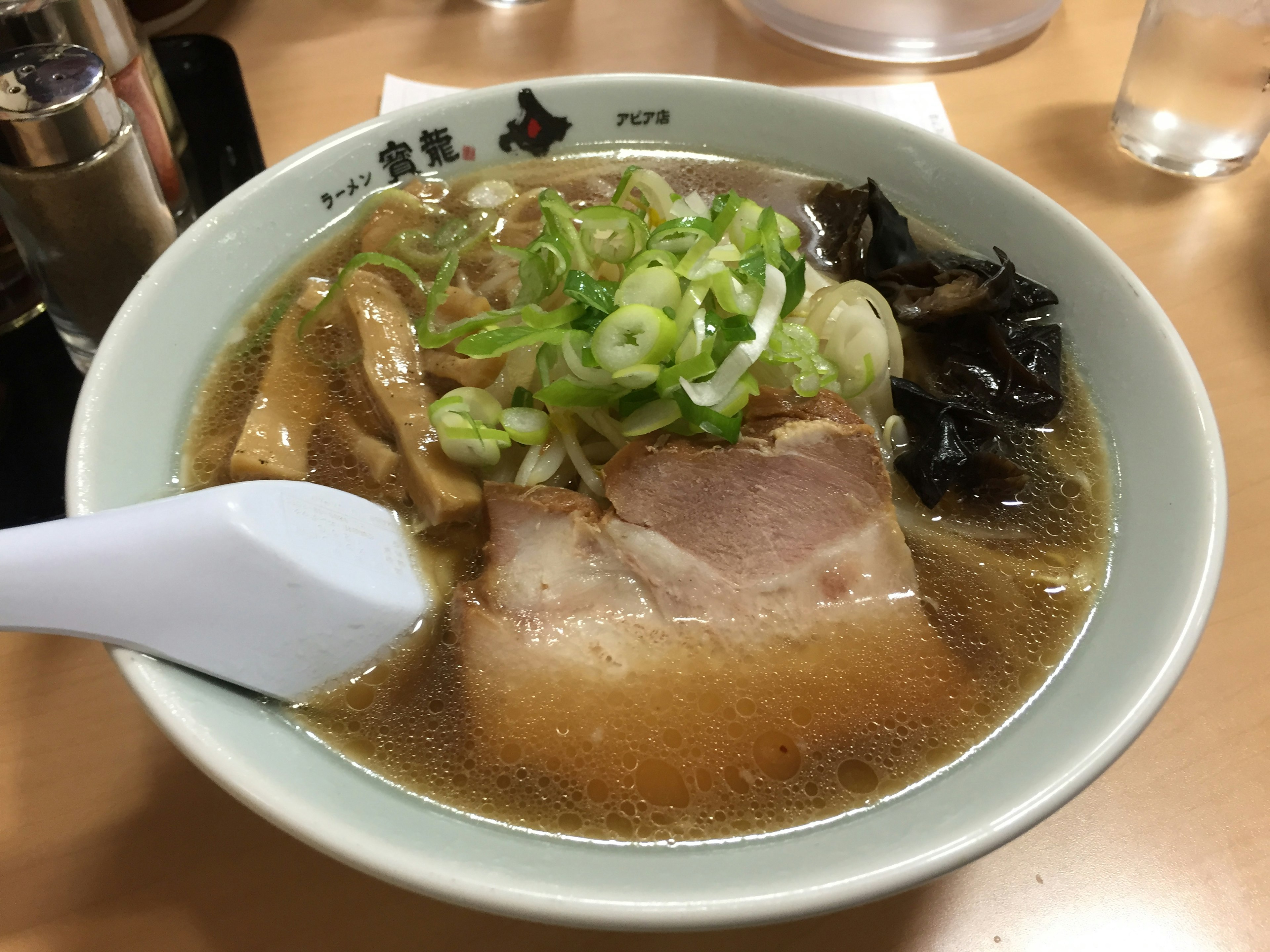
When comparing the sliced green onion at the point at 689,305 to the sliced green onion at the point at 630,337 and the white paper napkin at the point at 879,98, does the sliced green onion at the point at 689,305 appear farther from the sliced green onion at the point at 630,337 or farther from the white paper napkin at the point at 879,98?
the white paper napkin at the point at 879,98

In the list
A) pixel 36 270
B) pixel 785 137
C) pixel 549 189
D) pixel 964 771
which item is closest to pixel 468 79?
pixel 549 189

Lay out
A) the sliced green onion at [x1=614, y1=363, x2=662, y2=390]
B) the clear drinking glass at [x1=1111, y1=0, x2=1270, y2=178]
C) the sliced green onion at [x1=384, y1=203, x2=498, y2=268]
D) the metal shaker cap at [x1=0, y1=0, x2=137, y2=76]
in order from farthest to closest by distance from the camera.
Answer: the clear drinking glass at [x1=1111, y1=0, x2=1270, y2=178] < the sliced green onion at [x1=384, y1=203, x2=498, y2=268] < the metal shaker cap at [x1=0, y1=0, x2=137, y2=76] < the sliced green onion at [x1=614, y1=363, x2=662, y2=390]

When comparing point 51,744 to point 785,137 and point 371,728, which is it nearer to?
point 371,728

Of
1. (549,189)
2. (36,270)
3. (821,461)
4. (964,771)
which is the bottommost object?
(964,771)

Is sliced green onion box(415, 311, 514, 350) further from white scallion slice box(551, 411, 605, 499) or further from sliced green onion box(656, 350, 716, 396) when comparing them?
sliced green onion box(656, 350, 716, 396)

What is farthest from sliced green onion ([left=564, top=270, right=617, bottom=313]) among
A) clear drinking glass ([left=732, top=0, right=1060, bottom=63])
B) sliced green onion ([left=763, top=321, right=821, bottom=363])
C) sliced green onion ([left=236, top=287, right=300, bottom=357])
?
clear drinking glass ([left=732, top=0, right=1060, bottom=63])

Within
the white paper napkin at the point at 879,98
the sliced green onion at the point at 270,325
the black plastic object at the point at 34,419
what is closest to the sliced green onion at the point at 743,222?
the sliced green onion at the point at 270,325

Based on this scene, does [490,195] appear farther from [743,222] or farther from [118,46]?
[118,46]

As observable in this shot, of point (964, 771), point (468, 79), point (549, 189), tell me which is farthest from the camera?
point (468, 79)
